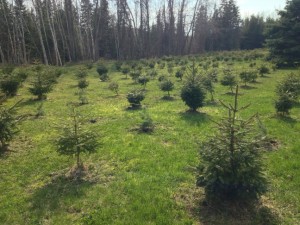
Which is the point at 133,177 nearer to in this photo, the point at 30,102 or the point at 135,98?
the point at 135,98

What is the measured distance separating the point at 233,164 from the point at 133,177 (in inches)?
104

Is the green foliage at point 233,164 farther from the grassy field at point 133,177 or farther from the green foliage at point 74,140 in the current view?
the green foliage at point 74,140

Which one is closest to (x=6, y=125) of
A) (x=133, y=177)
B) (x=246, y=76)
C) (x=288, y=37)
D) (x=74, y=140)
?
(x=74, y=140)

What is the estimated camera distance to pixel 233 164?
519 cm

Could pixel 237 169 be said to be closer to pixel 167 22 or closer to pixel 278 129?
pixel 278 129

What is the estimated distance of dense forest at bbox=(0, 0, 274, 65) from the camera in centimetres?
4175

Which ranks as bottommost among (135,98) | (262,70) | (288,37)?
(135,98)

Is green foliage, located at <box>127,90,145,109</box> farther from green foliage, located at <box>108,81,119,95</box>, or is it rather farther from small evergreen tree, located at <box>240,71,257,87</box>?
small evergreen tree, located at <box>240,71,257,87</box>

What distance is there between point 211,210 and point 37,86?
1343cm

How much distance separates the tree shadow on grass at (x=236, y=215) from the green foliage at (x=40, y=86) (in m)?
13.1

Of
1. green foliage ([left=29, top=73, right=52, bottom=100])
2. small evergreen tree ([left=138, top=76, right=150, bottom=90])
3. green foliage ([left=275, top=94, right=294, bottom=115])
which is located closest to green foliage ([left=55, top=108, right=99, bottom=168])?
green foliage ([left=275, top=94, right=294, bottom=115])

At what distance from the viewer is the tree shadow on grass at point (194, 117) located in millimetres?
11458

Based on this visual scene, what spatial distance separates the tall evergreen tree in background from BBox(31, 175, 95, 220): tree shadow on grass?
86.9ft

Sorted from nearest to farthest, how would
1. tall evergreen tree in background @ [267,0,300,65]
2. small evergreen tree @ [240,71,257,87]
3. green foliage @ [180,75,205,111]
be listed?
green foliage @ [180,75,205,111], small evergreen tree @ [240,71,257,87], tall evergreen tree in background @ [267,0,300,65]
